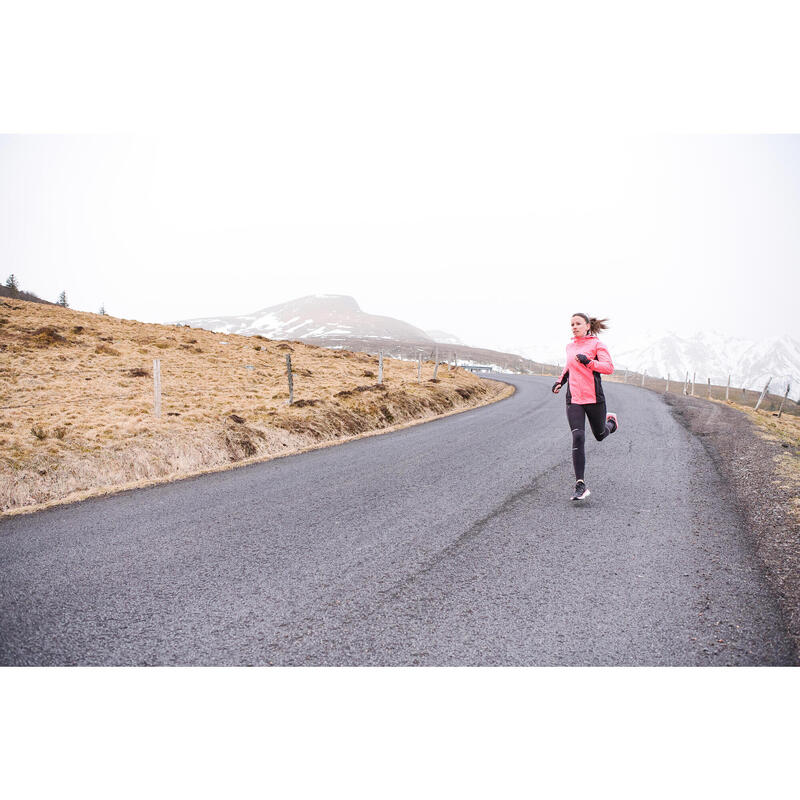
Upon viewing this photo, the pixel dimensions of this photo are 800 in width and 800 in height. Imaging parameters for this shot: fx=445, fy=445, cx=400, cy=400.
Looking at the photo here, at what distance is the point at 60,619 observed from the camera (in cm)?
283

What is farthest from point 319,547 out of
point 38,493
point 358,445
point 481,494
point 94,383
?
point 94,383

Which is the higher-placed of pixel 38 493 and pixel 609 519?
pixel 609 519

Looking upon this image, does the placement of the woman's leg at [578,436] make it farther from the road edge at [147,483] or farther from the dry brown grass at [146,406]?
the dry brown grass at [146,406]

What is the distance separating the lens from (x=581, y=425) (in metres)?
5.47

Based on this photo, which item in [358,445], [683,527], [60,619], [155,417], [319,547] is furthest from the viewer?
[155,417]

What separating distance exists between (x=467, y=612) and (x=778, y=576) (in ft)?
8.30

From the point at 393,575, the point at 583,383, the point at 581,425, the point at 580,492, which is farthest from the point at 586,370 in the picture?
the point at 393,575

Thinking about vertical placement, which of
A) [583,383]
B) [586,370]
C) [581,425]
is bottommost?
[581,425]

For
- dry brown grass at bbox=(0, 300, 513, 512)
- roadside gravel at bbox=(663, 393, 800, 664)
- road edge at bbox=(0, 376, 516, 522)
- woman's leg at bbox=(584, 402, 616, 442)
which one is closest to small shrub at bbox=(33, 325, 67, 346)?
dry brown grass at bbox=(0, 300, 513, 512)

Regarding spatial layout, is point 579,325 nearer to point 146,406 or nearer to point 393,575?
point 393,575

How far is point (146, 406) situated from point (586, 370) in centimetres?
1156

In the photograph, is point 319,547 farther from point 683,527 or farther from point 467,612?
point 683,527

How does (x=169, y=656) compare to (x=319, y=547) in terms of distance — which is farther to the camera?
(x=319, y=547)

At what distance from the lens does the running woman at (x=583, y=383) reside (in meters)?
5.31
